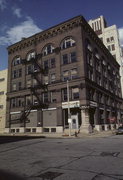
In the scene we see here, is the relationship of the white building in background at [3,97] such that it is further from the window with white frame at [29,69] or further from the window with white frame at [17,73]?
the window with white frame at [29,69]

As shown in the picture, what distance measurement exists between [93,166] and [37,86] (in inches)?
1208

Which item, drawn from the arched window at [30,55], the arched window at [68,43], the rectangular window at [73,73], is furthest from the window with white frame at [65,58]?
the arched window at [30,55]

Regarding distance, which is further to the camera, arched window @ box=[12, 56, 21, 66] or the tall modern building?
arched window @ box=[12, 56, 21, 66]

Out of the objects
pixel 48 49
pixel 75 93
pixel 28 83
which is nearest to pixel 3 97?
pixel 28 83

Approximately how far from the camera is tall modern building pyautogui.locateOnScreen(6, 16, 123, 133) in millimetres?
32472

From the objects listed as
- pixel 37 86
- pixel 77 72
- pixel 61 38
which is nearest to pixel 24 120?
pixel 37 86

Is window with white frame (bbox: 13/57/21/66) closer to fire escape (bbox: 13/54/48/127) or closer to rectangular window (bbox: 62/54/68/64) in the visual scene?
fire escape (bbox: 13/54/48/127)

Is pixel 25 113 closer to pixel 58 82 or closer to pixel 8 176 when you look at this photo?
pixel 58 82

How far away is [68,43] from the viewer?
1419 inches

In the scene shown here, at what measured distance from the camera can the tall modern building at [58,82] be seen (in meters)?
32.5

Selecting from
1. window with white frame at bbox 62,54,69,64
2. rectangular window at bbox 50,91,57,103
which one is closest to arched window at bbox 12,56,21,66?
window with white frame at bbox 62,54,69,64

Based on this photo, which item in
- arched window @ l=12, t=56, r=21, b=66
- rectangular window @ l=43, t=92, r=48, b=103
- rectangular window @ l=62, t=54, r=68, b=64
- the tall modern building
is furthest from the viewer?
arched window @ l=12, t=56, r=21, b=66

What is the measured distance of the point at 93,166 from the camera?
24.2 ft

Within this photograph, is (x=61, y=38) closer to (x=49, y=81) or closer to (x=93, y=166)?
(x=49, y=81)
